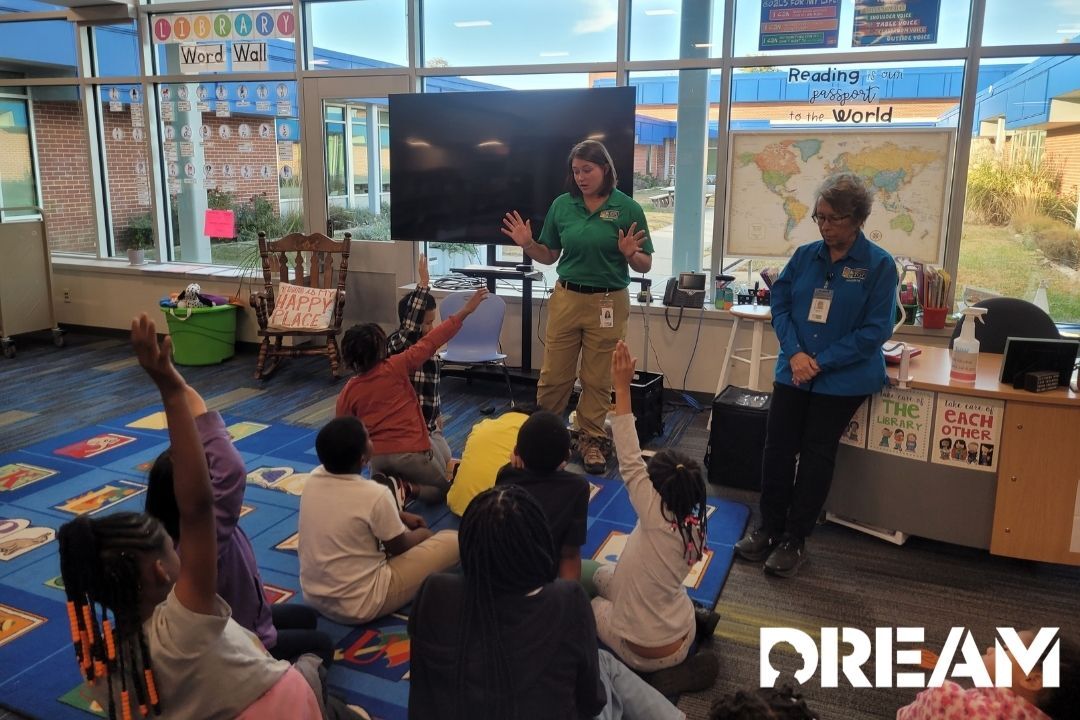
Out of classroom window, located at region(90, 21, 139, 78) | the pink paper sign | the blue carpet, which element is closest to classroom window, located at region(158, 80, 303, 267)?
the pink paper sign

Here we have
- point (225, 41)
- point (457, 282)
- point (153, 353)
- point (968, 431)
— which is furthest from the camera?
point (225, 41)

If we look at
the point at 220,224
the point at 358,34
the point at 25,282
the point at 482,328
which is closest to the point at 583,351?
the point at 482,328

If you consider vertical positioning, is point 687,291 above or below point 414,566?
above

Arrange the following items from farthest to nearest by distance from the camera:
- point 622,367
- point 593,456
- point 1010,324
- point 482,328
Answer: point 482,328 → point 593,456 → point 1010,324 → point 622,367

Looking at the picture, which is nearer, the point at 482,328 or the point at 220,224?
the point at 482,328

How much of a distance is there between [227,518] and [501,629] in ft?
2.76

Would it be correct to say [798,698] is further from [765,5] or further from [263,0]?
[263,0]

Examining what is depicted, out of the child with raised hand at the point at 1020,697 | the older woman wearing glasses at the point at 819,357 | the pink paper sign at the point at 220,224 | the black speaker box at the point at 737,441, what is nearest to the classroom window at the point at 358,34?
the pink paper sign at the point at 220,224

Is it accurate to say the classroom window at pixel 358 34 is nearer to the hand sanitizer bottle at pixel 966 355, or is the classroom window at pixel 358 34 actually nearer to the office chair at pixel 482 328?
the office chair at pixel 482 328

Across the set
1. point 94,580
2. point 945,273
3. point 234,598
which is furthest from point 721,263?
point 94,580

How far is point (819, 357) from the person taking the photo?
113 inches

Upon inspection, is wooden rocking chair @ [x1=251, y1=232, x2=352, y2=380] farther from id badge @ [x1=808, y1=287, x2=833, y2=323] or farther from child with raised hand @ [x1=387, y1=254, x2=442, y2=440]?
id badge @ [x1=808, y1=287, x2=833, y2=323]

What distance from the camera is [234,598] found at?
2.00 metres

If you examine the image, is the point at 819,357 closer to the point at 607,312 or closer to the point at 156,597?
the point at 607,312
